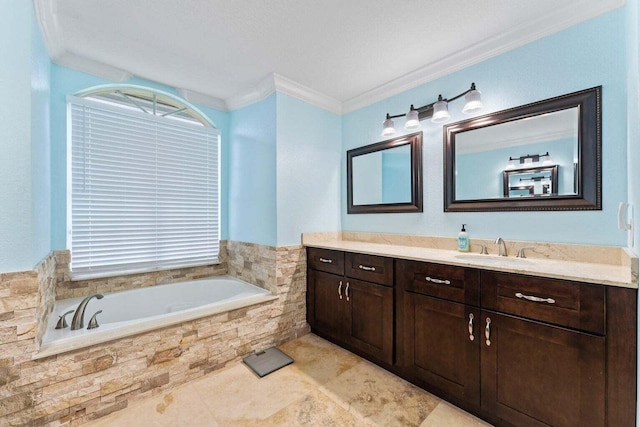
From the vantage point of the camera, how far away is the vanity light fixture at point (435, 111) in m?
1.89

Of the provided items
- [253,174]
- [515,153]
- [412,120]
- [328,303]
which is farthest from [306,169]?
[515,153]

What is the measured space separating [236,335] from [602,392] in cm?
222

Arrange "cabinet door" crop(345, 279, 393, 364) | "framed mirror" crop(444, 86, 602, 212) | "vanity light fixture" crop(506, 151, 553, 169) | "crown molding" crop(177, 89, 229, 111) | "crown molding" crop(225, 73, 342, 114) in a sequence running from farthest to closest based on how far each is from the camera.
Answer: "crown molding" crop(177, 89, 229, 111) < "crown molding" crop(225, 73, 342, 114) < "cabinet door" crop(345, 279, 393, 364) < "vanity light fixture" crop(506, 151, 553, 169) < "framed mirror" crop(444, 86, 602, 212)

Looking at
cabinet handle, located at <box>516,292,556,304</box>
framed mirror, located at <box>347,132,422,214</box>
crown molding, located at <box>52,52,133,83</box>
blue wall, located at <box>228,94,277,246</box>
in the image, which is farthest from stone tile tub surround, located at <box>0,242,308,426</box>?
cabinet handle, located at <box>516,292,556,304</box>

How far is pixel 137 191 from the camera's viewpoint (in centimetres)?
255

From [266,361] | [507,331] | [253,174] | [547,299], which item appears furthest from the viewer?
[253,174]

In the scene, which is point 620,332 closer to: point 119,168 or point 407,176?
point 407,176

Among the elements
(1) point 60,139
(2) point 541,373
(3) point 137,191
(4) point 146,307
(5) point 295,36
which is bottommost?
(4) point 146,307

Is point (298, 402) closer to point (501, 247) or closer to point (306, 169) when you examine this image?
point (501, 247)

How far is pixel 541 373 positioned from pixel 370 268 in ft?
3.70

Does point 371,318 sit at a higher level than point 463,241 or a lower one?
lower

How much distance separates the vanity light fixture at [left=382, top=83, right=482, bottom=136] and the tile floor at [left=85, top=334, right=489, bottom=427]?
2038 millimetres

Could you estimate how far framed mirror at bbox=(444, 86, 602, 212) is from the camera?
1.59 meters

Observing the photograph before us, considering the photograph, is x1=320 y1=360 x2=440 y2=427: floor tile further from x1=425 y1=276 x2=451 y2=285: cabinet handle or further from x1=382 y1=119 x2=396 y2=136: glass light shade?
x1=382 y1=119 x2=396 y2=136: glass light shade
